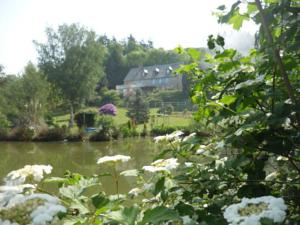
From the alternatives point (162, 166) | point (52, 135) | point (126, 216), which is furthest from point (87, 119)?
point (126, 216)

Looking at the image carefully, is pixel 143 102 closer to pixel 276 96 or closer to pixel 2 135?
pixel 2 135

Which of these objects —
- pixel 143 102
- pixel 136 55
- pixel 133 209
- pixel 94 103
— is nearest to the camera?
pixel 133 209

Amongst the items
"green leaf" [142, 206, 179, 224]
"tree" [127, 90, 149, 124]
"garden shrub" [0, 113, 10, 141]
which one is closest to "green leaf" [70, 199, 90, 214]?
"green leaf" [142, 206, 179, 224]

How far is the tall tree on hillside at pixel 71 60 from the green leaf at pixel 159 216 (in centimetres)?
3048

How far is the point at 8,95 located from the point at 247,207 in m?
28.7

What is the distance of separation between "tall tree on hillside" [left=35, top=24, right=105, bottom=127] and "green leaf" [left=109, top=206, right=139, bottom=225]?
99.9ft

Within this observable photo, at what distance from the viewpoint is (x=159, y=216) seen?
3.56ft

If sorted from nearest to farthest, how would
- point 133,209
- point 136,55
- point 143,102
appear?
point 133,209, point 143,102, point 136,55

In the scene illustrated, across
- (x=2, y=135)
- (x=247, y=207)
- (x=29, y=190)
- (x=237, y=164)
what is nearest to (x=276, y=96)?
(x=237, y=164)

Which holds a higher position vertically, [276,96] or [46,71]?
[46,71]

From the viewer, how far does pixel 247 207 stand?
0.99m

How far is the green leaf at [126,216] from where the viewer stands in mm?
1081

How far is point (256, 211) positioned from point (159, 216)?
261 millimetres

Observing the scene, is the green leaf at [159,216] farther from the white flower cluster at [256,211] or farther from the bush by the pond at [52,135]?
the bush by the pond at [52,135]
